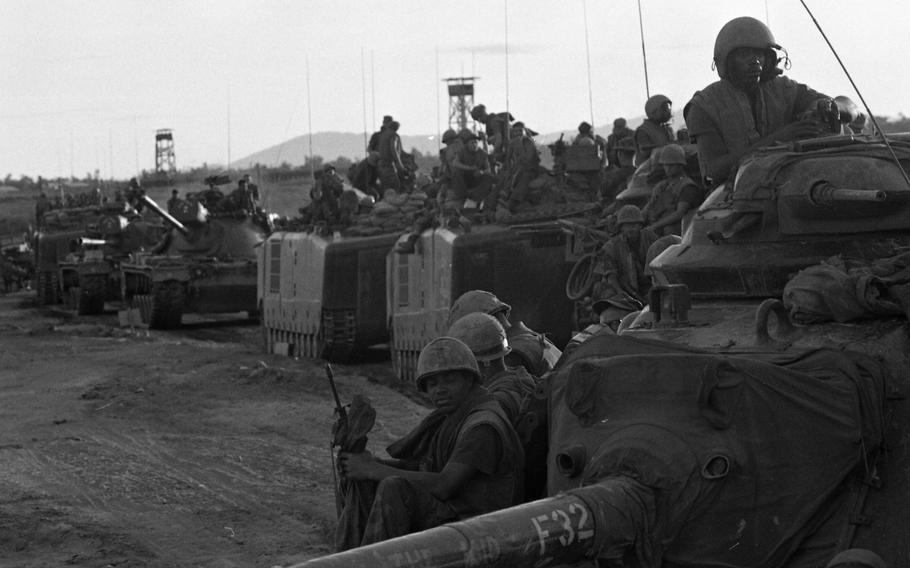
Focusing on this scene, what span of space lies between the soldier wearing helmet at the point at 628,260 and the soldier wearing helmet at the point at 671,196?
0.42 ft

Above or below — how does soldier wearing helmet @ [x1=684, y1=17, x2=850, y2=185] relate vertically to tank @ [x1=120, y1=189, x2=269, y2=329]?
above

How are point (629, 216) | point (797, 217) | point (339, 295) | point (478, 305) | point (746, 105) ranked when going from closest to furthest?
point (797, 217), point (746, 105), point (478, 305), point (629, 216), point (339, 295)

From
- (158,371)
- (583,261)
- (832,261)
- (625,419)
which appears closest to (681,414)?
(625,419)

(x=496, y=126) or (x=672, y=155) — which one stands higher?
(x=496, y=126)

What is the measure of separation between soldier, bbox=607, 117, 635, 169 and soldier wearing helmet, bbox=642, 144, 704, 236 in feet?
18.4

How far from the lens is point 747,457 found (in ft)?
18.8

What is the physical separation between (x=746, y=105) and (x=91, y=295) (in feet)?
94.6

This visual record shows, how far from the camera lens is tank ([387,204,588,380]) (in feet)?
61.4

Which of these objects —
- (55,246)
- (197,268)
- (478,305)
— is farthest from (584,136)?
(55,246)

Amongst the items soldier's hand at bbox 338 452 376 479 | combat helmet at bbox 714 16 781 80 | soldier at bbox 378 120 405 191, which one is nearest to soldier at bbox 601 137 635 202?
soldier at bbox 378 120 405 191

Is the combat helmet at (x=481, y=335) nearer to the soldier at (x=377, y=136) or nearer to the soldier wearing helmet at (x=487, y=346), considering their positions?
the soldier wearing helmet at (x=487, y=346)

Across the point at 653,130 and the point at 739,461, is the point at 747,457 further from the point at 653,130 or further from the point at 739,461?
the point at 653,130

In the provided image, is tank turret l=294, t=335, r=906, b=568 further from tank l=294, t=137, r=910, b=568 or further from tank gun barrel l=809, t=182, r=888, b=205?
tank gun barrel l=809, t=182, r=888, b=205

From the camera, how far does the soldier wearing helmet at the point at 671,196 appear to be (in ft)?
45.3
